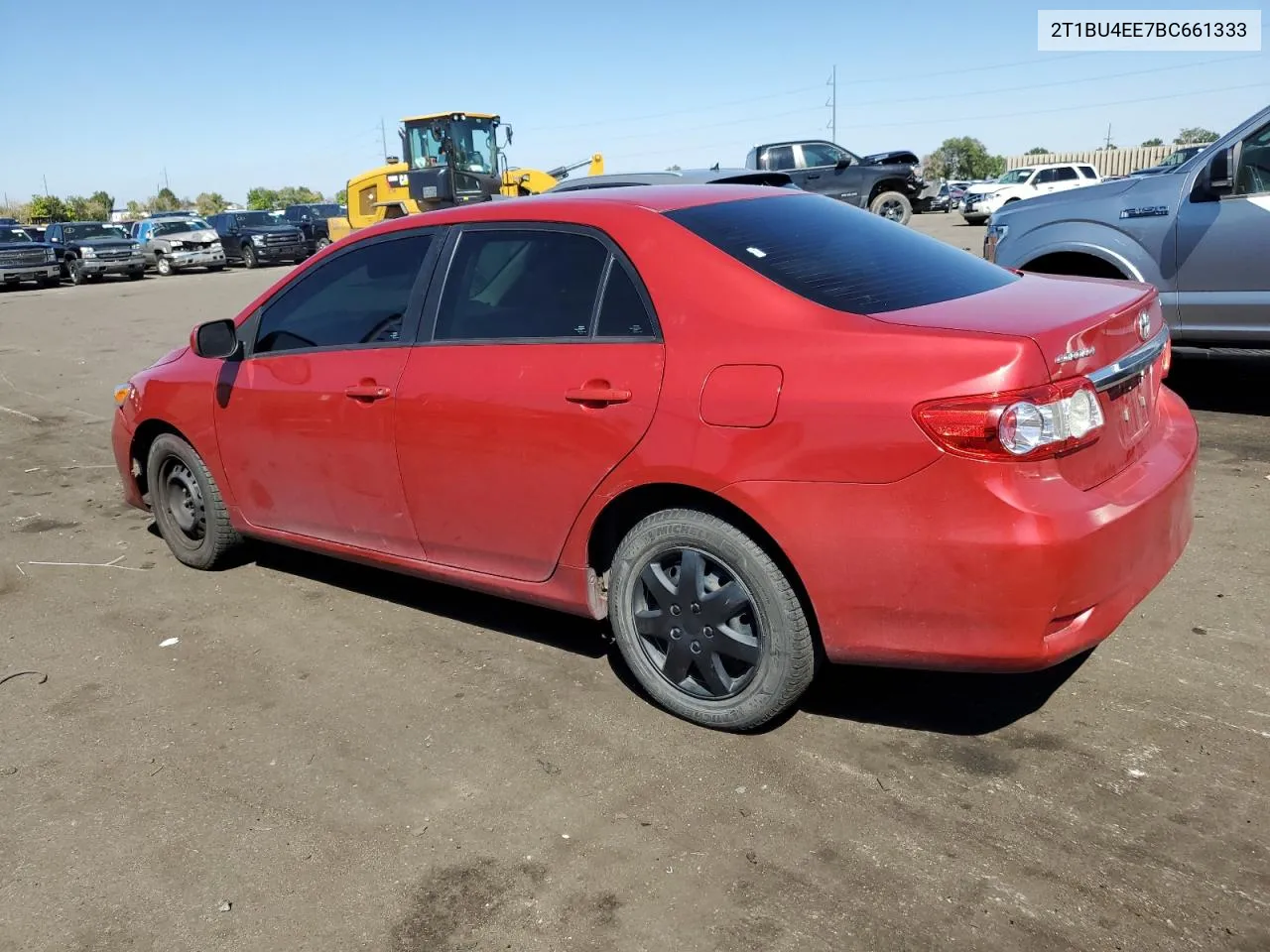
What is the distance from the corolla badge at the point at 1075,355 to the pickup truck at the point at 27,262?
32.4 metres

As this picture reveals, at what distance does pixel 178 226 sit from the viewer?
3344 centimetres

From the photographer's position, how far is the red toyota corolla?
2824mm

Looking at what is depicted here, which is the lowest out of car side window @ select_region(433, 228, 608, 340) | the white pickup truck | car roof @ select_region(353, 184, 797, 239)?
car side window @ select_region(433, 228, 608, 340)

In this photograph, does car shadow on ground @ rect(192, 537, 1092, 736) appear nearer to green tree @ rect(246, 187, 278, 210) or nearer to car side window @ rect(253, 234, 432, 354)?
car side window @ rect(253, 234, 432, 354)

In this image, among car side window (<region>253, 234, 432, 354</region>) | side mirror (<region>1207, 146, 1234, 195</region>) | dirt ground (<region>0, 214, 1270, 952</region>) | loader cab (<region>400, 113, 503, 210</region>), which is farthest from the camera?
loader cab (<region>400, 113, 503, 210</region>)

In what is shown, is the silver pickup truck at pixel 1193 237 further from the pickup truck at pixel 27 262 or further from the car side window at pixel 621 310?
the pickup truck at pixel 27 262

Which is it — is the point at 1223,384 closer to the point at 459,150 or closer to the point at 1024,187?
A: the point at 459,150

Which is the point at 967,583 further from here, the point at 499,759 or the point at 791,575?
the point at 499,759

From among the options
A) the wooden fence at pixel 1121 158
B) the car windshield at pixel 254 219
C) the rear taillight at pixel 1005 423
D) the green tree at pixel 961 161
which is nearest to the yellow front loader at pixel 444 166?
the car windshield at pixel 254 219

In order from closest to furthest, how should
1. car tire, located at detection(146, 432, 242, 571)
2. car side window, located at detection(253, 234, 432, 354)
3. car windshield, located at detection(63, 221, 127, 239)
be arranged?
car side window, located at detection(253, 234, 432, 354) < car tire, located at detection(146, 432, 242, 571) < car windshield, located at detection(63, 221, 127, 239)

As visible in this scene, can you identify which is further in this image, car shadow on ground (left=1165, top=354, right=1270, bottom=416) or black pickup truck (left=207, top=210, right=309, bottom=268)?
black pickup truck (left=207, top=210, right=309, bottom=268)

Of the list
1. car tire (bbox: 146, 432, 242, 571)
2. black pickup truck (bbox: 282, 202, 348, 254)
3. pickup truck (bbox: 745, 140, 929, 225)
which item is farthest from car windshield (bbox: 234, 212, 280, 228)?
car tire (bbox: 146, 432, 242, 571)

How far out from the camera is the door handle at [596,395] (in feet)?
11.0

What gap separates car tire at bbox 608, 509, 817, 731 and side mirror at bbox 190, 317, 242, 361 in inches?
88.5
